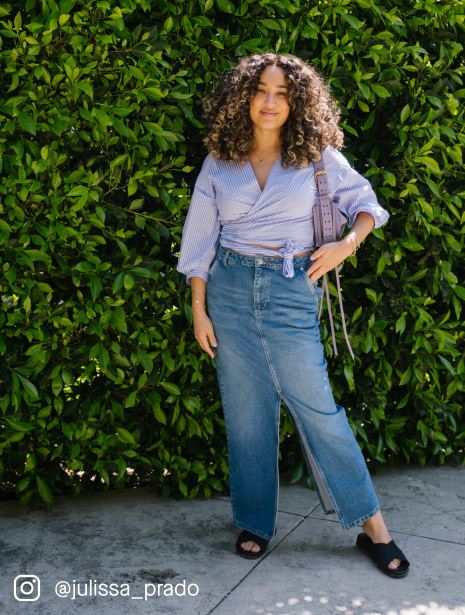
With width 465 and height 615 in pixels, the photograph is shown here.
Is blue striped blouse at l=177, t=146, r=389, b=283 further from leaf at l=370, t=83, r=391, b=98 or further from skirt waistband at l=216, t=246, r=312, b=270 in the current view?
leaf at l=370, t=83, r=391, b=98

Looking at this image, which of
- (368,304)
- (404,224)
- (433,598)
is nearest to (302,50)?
(404,224)

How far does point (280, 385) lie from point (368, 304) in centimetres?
96

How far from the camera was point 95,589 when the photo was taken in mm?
2973

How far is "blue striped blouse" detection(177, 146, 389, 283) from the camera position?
9.88 ft

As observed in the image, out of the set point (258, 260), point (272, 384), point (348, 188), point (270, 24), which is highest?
point (270, 24)

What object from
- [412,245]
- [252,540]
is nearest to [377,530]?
[252,540]

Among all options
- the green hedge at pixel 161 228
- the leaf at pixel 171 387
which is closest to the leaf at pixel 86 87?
the green hedge at pixel 161 228

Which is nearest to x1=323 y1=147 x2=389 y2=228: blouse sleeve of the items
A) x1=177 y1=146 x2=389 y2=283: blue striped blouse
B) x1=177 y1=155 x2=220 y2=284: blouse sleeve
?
x1=177 y1=146 x2=389 y2=283: blue striped blouse

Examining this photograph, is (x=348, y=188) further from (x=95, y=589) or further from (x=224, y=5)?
(x=95, y=589)

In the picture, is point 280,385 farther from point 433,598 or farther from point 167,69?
point 167,69

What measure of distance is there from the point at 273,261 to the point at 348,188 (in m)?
0.43

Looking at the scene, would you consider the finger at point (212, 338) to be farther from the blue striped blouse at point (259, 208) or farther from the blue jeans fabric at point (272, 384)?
the blue striped blouse at point (259, 208)

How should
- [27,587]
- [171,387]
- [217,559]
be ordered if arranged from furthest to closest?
[171,387]
[217,559]
[27,587]

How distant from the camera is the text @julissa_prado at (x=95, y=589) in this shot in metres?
2.93
